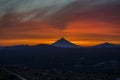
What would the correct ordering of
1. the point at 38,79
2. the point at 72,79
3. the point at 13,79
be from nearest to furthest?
the point at 13,79 → the point at 38,79 → the point at 72,79

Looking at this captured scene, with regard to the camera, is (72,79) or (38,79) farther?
(72,79)

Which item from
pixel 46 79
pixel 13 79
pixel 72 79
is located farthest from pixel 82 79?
pixel 13 79

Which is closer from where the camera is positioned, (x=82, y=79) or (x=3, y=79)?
(x=3, y=79)

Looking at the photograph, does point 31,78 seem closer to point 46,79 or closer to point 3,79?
point 46,79

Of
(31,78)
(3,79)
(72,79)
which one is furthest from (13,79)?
(72,79)

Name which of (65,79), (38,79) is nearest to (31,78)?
(38,79)

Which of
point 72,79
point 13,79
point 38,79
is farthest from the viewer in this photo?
point 72,79

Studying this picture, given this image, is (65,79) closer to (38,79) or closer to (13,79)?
(38,79)
